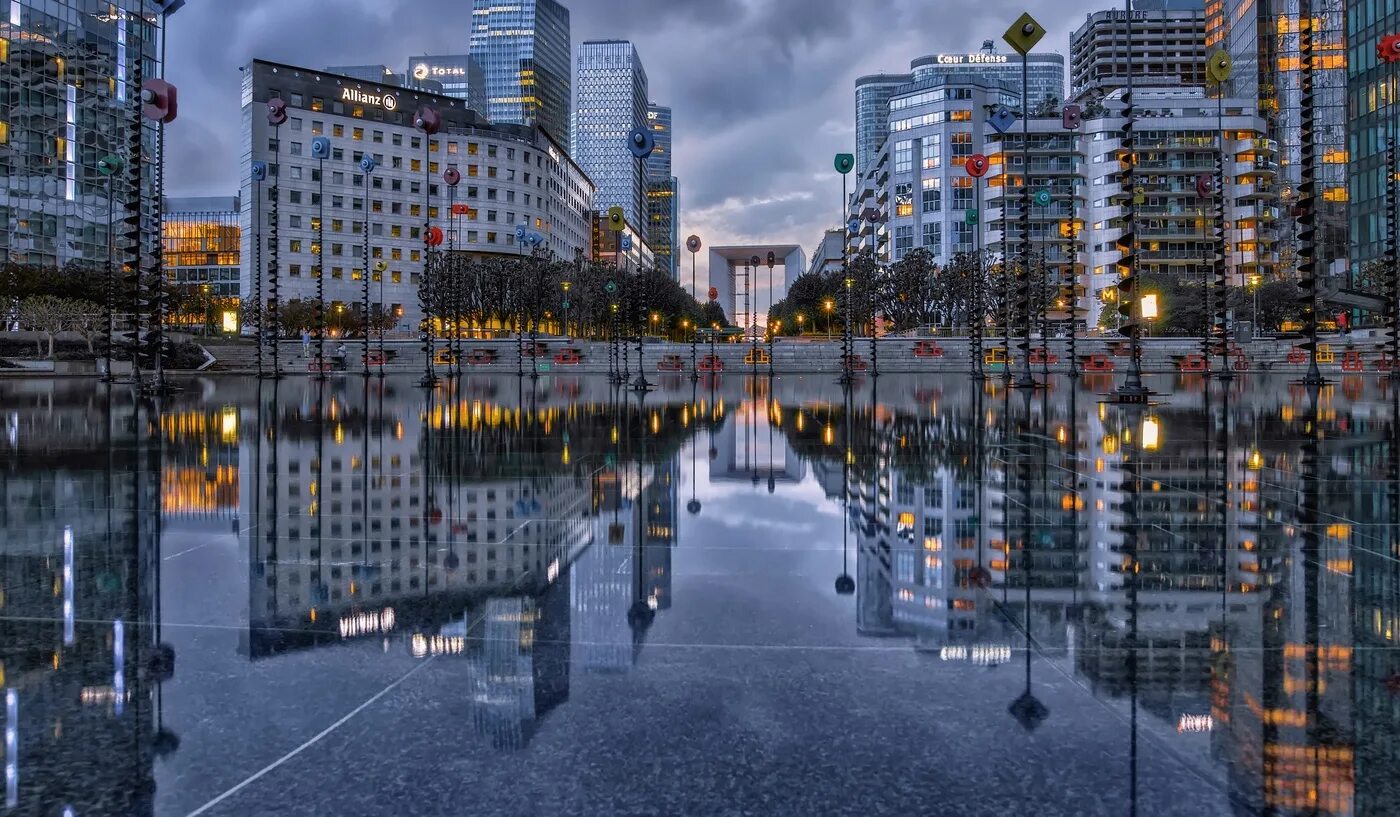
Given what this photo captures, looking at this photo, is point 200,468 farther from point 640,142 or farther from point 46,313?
point 46,313

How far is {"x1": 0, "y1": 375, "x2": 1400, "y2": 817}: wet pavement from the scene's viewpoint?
3141mm

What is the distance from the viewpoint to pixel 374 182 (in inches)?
4429

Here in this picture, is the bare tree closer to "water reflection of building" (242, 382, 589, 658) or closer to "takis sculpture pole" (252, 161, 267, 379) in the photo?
"takis sculpture pole" (252, 161, 267, 379)

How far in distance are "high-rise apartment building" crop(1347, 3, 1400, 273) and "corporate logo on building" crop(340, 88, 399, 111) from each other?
102 metres

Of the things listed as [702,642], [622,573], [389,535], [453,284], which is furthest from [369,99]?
[702,642]

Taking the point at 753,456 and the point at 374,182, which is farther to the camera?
the point at 374,182

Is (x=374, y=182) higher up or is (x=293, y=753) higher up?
(x=374, y=182)

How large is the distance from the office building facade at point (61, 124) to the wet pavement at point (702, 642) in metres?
73.4

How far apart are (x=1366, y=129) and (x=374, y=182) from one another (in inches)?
4071

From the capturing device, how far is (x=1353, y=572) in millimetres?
5957

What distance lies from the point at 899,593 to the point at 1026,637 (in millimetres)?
1005

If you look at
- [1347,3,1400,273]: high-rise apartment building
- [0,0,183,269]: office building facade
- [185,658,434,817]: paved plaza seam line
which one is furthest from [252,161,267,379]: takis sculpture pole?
[1347,3,1400,273]: high-rise apartment building

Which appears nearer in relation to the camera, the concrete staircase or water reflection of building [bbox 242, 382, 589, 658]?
water reflection of building [bbox 242, 382, 589, 658]

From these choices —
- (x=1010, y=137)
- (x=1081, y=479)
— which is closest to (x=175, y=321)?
(x=1010, y=137)
